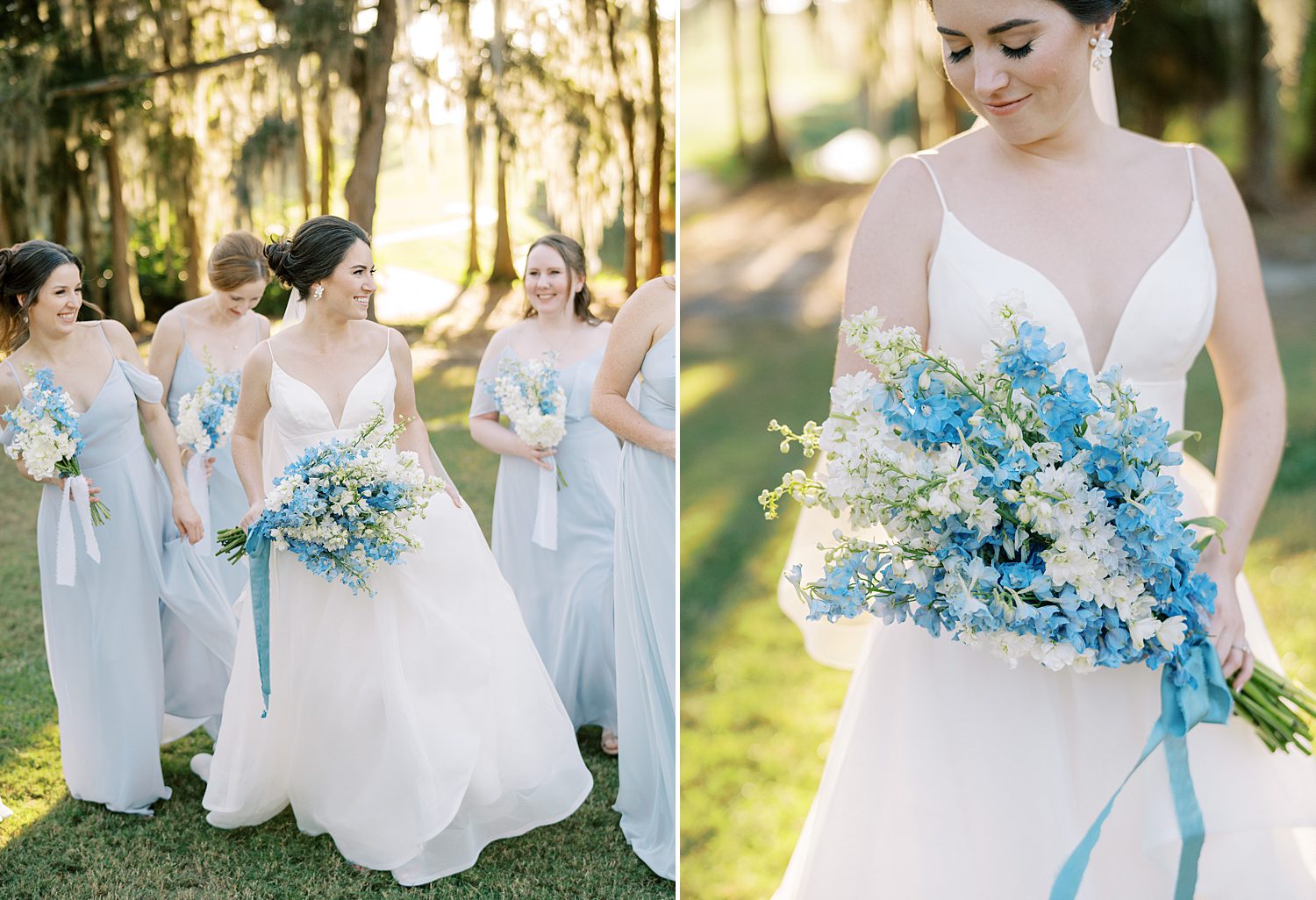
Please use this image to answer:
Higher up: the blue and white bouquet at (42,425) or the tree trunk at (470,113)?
the tree trunk at (470,113)

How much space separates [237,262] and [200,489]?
25.8 inches

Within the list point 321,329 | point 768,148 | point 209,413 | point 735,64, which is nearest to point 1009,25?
point 321,329

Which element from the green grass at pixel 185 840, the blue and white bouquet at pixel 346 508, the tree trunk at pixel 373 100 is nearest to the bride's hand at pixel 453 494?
the green grass at pixel 185 840

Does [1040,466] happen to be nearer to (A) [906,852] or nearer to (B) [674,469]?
(A) [906,852]

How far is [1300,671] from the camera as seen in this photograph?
4.49m

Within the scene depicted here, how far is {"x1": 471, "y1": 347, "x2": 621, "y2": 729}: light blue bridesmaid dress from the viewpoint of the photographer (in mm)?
3584

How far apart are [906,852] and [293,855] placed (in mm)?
1543

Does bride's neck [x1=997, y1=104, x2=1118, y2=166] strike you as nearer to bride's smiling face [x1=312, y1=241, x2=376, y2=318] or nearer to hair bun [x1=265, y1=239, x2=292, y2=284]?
bride's smiling face [x1=312, y1=241, x2=376, y2=318]

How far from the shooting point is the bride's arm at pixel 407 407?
3.11m

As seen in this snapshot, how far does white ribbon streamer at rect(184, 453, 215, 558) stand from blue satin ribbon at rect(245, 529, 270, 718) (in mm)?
453

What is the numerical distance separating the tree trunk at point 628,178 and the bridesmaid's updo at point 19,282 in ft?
4.60

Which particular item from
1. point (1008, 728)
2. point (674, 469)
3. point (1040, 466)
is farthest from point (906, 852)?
point (674, 469)

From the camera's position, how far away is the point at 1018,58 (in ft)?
6.59

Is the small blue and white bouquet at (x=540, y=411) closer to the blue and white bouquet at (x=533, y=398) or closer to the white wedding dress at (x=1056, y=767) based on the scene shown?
the blue and white bouquet at (x=533, y=398)
